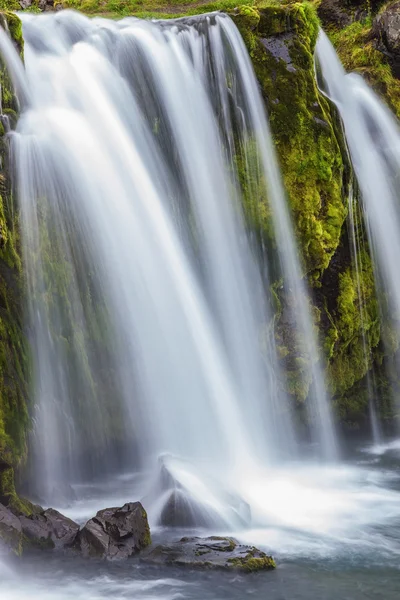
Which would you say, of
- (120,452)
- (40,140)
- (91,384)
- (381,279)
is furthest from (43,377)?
(381,279)

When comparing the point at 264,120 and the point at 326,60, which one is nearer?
the point at 264,120

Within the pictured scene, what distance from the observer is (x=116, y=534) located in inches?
244

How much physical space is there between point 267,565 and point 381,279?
593cm

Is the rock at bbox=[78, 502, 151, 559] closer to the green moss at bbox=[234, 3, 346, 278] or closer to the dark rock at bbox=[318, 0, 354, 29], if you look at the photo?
the green moss at bbox=[234, 3, 346, 278]

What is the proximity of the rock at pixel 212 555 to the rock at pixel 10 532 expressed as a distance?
104 centimetres

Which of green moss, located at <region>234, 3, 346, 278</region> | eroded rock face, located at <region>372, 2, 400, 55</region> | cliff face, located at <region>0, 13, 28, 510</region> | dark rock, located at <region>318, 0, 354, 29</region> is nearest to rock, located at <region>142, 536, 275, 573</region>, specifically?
cliff face, located at <region>0, 13, 28, 510</region>

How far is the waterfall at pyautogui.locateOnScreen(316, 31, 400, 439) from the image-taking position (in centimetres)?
1096

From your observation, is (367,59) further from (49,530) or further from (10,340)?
(49,530)

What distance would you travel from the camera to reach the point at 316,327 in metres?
10.1

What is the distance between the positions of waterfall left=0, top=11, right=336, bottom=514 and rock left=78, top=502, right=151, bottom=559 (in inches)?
37.7

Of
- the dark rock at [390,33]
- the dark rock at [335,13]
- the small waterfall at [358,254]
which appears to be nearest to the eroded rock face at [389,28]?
the dark rock at [390,33]

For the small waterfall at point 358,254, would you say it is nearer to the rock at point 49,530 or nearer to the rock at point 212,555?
the rock at point 212,555

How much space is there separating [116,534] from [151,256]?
351cm

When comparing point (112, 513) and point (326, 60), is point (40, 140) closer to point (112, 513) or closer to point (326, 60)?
point (112, 513)
